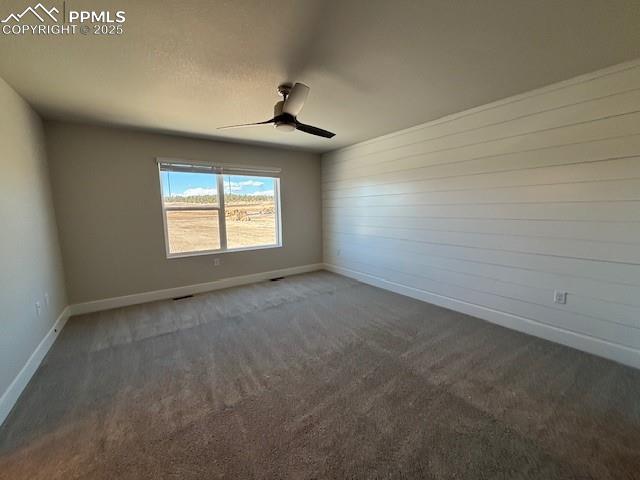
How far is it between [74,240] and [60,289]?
617 millimetres

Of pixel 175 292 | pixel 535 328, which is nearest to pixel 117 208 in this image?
pixel 175 292

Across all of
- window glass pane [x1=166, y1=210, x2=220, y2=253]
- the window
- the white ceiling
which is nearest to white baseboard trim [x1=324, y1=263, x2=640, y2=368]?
the white ceiling

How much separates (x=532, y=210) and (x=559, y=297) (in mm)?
865

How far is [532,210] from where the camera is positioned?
260cm

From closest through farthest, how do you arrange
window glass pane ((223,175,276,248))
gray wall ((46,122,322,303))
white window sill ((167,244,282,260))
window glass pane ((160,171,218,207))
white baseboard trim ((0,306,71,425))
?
white baseboard trim ((0,306,71,425))
gray wall ((46,122,322,303))
window glass pane ((160,171,218,207))
white window sill ((167,244,282,260))
window glass pane ((223,175,276,248))

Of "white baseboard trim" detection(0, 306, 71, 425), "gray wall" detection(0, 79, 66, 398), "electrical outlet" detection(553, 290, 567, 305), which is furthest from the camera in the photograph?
"electrical outlet" detection(553, 290, 567, 305)

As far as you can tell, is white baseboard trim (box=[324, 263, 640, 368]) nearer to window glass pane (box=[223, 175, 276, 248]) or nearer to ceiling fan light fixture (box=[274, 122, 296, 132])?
window glass pane (box=[223, 175, 276, 248])

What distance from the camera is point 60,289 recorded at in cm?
310

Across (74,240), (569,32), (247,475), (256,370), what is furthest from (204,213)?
(569,32)

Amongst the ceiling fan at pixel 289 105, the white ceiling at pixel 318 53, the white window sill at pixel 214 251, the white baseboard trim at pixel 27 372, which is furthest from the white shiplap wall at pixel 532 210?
the white baseboard trim at pixel 27 372

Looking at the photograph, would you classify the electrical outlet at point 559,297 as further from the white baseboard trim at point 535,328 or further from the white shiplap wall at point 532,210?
the white baseboard trim at point 535,328

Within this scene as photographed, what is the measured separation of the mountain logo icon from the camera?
4.58 ft

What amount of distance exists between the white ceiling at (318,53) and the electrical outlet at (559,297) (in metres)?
1.93

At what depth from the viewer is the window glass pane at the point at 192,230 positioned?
3975 millimetres
